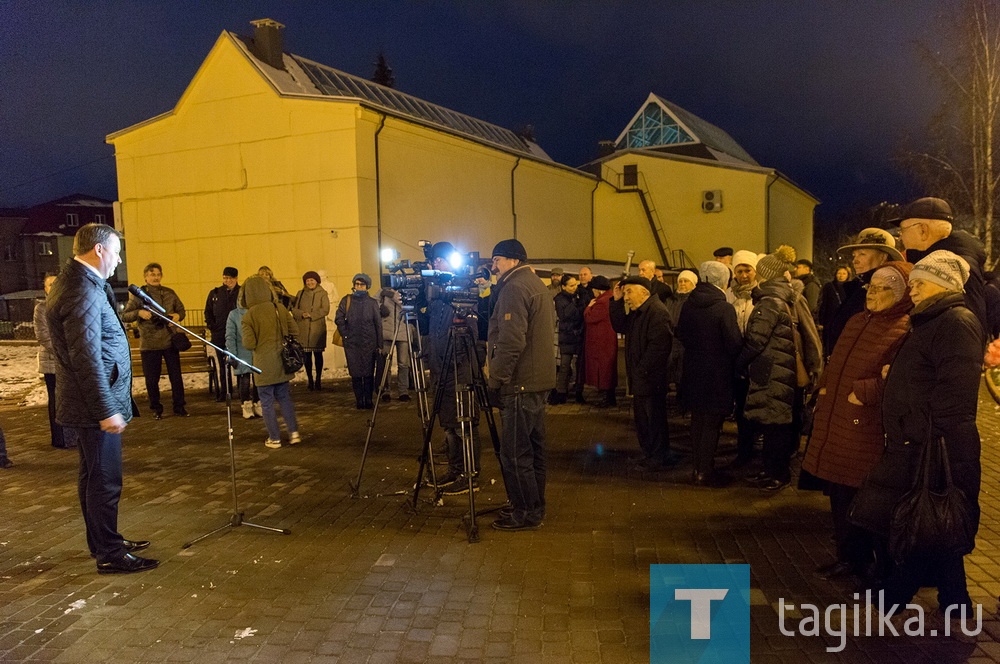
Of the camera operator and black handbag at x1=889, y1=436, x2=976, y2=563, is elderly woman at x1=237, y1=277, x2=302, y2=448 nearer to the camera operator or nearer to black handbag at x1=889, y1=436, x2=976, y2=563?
the camera operator

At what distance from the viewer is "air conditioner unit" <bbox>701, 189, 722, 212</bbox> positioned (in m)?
26.8

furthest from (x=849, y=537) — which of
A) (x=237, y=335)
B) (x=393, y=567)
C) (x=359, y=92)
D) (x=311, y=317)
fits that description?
(x=359, y=92)

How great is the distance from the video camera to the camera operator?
9cm

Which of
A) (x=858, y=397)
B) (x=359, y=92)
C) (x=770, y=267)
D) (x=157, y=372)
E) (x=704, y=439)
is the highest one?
(x=359, y=92)

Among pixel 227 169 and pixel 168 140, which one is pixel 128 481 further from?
pixel 168 140

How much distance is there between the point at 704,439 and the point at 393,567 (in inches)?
120

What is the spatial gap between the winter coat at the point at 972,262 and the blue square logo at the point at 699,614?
214 cm

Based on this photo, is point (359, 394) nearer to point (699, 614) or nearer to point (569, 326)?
point (569, 326)

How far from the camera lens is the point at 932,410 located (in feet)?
10.9

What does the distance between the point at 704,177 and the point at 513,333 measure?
81.1ft

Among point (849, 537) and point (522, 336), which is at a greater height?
point (522, 336)

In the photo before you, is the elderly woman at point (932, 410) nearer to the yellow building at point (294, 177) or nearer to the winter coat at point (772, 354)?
the winter coat at point (772, 354)

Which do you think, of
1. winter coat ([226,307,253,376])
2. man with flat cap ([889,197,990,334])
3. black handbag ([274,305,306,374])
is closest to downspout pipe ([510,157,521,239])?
winter coat ([226,307,253,376])

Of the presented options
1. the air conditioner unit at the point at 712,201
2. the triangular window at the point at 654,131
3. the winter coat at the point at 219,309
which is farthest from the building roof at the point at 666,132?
the winter coat at the point at 219,309
